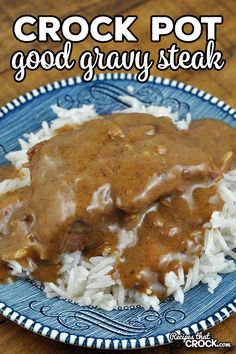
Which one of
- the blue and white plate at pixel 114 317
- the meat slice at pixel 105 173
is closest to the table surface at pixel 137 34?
the meat slice at pixel 105 173

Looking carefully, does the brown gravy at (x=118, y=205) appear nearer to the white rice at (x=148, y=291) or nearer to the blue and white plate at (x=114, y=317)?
the white rice at (x=148, y=291)

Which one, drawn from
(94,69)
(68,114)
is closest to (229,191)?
(68,114)

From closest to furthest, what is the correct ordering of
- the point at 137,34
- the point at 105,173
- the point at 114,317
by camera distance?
the point at 114,317 < the point at 105,173 < the point at 137,34

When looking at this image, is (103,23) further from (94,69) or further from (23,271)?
(23,271)

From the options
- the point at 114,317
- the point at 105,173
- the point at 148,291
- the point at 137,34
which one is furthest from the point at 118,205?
the point at 137,34

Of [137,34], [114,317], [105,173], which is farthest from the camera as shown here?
[137,34]

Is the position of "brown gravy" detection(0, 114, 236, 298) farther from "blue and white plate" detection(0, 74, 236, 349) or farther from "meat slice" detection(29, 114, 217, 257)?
"blue and white plate" detection(0, 74, 236, 349)

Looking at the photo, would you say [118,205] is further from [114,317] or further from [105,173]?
[114,317]

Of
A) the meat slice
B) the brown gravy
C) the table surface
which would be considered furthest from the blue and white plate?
the table surface
